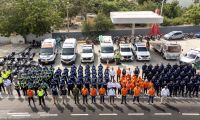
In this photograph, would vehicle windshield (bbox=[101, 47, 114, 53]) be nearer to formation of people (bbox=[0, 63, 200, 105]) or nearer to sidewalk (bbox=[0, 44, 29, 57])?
formation of people (bbox=[0, 63, 200, 105])

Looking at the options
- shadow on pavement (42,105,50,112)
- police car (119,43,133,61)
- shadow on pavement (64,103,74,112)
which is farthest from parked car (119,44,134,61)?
shadow on pavement (42,105,50,112)

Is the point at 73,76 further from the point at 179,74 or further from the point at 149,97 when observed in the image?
the point at 179,74

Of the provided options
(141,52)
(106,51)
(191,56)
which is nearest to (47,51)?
(106,51)

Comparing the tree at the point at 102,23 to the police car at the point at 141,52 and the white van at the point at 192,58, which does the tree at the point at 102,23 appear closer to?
the police car at the point at 141,52

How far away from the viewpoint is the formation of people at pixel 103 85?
72.5 feet

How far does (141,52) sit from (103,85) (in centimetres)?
1030

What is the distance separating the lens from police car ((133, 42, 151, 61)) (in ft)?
104

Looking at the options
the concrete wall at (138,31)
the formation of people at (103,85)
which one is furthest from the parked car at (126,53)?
the concrete wall at (138,31)

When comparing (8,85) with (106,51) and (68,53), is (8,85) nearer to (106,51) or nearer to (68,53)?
(68,53)

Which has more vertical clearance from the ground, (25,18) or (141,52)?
(25,18)

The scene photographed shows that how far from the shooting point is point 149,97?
73.5 ft

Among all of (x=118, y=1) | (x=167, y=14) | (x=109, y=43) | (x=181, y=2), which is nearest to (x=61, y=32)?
(x=109, y=43)

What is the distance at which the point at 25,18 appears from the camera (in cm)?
3666

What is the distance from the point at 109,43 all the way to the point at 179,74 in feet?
34.0
